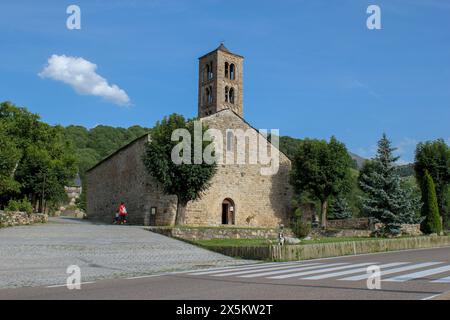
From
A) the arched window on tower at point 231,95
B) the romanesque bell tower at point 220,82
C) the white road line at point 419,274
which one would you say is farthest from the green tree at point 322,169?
the white road line at point 419,274

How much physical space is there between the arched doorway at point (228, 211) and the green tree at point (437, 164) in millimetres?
18489

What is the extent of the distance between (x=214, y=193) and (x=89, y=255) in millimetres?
19495

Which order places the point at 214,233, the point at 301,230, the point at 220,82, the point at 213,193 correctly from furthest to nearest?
the point at 220,82, the point at 213,193, the point at 301,230, the point at 214,233

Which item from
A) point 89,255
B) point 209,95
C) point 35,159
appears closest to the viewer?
point 89,255

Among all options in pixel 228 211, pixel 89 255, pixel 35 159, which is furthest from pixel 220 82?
pixel 89 255

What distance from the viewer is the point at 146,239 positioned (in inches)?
894

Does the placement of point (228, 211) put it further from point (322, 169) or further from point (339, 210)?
point (339, 210)

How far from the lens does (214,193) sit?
36156 mm

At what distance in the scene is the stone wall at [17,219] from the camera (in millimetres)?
23812

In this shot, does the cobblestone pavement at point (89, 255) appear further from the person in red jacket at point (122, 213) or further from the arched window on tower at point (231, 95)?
the arched window on tower at point (231, 95)

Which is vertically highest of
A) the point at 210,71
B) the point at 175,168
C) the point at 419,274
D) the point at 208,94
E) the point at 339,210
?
the point at 210,71

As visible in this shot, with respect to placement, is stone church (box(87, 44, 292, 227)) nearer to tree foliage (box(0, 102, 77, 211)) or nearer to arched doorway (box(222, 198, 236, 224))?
arched doorway (box(222, 198, 236, 224))
